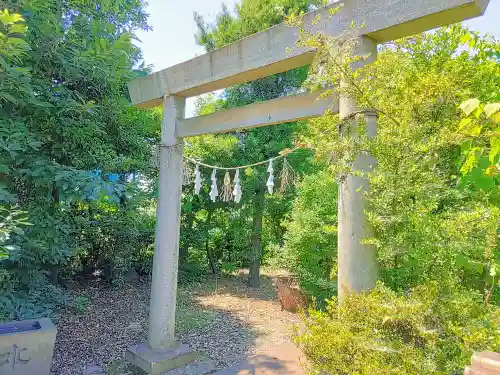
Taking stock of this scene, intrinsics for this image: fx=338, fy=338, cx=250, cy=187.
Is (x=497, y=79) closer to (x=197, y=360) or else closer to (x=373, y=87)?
(x=373, y=87)

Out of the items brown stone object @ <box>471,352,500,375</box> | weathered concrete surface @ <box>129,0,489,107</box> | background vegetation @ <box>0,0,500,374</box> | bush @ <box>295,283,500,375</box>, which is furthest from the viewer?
weathered concrete surface @ <box>129,0,489,107</box>

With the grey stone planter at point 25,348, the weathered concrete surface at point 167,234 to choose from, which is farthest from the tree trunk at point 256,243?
the grey stone planter at point 25,348

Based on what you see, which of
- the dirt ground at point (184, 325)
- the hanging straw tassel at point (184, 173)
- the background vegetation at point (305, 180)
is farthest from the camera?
the dirt ground at point (184, 325)

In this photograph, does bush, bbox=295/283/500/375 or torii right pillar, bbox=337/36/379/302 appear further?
torii right pillar, bbox=337/36/379/302

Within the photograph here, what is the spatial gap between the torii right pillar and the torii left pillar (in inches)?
73.9

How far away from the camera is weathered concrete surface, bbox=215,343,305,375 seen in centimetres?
288

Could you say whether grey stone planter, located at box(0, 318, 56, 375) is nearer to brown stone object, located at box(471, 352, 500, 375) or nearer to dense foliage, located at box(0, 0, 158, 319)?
dense foliage, located at box(0, 0, 158, 319)

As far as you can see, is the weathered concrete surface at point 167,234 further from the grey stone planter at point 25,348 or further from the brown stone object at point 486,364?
the brown stone object at point 486,364

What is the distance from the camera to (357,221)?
5.65 ft

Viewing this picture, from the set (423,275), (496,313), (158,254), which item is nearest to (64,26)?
A: (158,254)

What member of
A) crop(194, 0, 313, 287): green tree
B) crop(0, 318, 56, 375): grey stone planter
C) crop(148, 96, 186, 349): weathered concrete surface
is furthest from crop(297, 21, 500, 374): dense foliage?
crop(194, 0, 313, 287): green tree

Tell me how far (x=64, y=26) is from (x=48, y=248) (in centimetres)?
217

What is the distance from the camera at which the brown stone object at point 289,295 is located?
4965 mm

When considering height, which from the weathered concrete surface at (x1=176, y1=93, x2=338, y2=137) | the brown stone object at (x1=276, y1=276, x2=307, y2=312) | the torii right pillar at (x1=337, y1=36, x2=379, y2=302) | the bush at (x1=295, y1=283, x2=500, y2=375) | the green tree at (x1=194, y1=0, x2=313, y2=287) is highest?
the green tree at (x1=194, y1=0, x2=313, y2=287)
